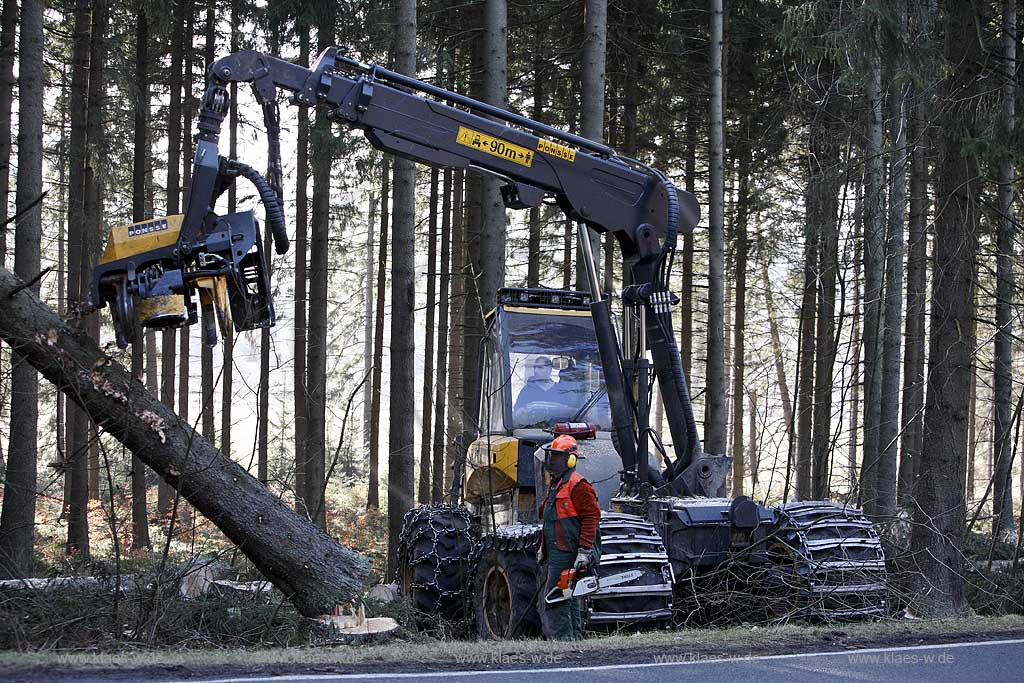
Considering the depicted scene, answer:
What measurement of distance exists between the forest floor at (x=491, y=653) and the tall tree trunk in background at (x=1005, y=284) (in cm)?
364

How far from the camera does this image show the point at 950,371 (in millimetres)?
10453

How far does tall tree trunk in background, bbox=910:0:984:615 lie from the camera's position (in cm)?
1030

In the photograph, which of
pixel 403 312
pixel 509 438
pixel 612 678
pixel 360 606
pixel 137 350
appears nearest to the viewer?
pixel 612 678

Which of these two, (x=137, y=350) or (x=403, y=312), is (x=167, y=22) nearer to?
(x=137, y=350)

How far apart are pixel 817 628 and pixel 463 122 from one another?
5.16 m

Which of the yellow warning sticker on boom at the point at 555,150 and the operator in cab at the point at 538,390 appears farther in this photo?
the operator in cab at the point at 538,390

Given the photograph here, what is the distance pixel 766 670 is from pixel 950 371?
16.5 ft

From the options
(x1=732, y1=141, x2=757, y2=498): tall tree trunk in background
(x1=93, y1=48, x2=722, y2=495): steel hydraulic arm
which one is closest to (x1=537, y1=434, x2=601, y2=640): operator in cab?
(x1=93, y1=48, x2=722, y2=495): steel hydraulic arm

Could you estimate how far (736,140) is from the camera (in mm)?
24453

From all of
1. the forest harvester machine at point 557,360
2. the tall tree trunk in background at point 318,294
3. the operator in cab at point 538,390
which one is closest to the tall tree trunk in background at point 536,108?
the tall tree trunk in background at point 318,294

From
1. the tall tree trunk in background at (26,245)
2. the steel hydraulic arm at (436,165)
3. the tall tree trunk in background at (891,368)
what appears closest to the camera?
the steel hydraulic arm at (436,165)

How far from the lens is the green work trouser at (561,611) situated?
326 inches

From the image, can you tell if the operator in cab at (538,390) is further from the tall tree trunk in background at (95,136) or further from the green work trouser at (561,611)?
the tall tree trunk in background at (95,136)

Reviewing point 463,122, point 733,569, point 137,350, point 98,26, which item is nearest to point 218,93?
point 463,122
